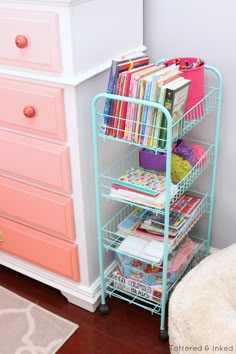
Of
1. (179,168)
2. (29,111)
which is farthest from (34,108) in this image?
(179,168)

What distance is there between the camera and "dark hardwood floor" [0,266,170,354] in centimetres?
183

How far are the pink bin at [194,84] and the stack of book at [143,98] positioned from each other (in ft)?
0.18

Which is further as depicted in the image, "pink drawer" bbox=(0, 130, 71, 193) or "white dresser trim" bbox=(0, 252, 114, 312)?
"white dresser trim" bbox=(0, 252, 114, 312)

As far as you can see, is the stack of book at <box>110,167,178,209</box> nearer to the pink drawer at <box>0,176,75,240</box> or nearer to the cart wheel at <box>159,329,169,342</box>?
the pink drawer at <box>0,176,75,240</box>

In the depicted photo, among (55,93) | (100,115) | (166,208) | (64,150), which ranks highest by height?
(55,93)

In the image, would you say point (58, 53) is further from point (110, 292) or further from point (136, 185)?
point (110, 292)

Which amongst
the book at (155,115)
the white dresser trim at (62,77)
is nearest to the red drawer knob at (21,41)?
the white dresser trim at (62,77)

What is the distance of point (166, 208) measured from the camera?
63.5 inches

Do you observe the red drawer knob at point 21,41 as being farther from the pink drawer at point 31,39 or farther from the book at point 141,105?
the book at point 141,105

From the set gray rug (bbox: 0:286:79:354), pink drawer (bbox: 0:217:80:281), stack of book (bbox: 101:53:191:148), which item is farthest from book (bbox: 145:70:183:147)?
gray rug (bbox: 0:286:79:354)

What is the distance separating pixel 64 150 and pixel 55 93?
0.21 meters

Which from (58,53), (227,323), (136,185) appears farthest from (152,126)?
(227,323)

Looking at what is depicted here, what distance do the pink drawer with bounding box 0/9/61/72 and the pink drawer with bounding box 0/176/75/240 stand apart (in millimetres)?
506

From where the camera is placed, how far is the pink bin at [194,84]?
1638 millimetres
